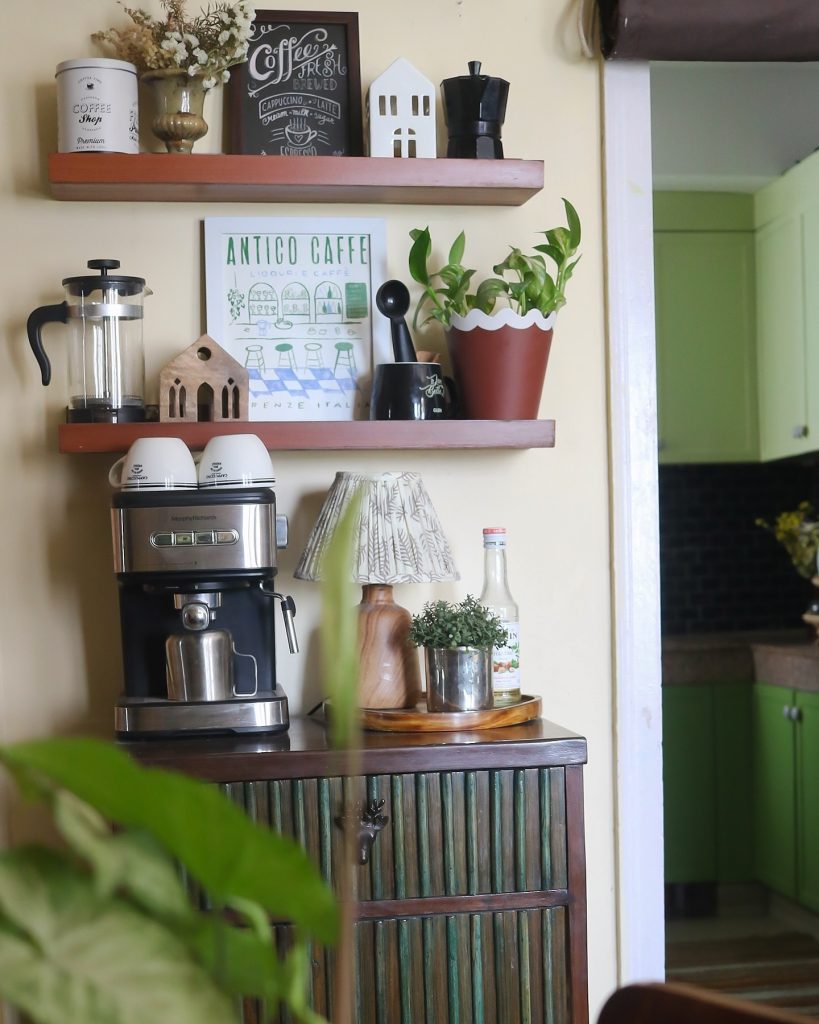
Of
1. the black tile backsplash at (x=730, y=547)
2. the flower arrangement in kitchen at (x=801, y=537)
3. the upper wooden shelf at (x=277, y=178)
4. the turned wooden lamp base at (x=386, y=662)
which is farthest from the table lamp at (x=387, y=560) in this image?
the black tile backsplash at (x=730, y=547)

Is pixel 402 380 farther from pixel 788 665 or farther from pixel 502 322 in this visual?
pixel 788 665

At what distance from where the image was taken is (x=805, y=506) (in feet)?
13.3

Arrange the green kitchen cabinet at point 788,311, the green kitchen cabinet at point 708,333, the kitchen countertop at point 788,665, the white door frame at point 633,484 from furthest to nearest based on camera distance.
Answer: the green kitchen cabinet at point 708,333, the green kitchen cabinet at point 788,311, the kitchen countertop at point 788,665, the white door frame at point 633,484

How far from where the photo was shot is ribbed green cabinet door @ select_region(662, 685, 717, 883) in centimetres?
405

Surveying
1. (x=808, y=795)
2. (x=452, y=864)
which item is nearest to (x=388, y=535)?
(x=452, y=864)

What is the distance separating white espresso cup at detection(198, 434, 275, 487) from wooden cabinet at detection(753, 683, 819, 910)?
232 centimetres

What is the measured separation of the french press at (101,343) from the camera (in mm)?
2029

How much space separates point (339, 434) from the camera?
207cm

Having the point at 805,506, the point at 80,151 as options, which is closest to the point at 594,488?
the point at 80,151

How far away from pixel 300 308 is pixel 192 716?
29.7 inches

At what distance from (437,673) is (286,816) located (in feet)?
1.05

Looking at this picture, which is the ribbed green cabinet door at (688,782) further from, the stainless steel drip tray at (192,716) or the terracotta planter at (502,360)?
the stainless steel drip tray at (192,716)

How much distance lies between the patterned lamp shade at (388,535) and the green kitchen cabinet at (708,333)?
2364mm

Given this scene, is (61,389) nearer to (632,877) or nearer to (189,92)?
(189,92)
